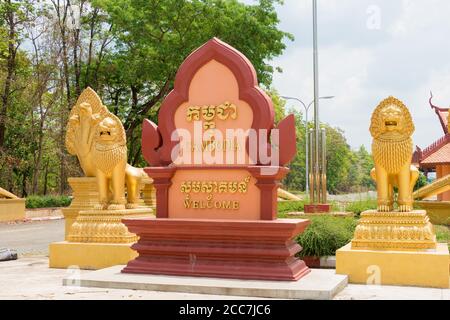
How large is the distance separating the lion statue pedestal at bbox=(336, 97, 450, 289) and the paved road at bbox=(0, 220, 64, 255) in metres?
6.96

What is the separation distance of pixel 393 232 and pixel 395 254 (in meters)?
0.33

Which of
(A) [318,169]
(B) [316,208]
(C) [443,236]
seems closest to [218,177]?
(C) [443,236]

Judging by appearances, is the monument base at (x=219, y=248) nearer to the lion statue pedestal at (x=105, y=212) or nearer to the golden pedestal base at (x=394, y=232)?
the golden pedestal base at (x=394, y=232)

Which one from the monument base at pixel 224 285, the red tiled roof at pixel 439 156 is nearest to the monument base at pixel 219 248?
the monument base at pixel 224 285

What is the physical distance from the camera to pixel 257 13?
2334 centimetres

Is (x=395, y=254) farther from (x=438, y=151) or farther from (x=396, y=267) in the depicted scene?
(x=438, y=151)

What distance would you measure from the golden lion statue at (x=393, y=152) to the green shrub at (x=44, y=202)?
63.6ft

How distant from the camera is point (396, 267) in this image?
7.02m

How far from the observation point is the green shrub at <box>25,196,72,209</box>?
2366 cm

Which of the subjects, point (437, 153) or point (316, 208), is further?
point (437, 153)

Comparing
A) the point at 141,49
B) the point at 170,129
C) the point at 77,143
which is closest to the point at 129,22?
the point at 141,49

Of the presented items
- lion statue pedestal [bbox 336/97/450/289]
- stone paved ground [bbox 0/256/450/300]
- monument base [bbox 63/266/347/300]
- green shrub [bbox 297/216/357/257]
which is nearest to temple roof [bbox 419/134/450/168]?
green shrub [bbox 297/216/357/257]

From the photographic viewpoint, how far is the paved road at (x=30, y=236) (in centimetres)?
1252
